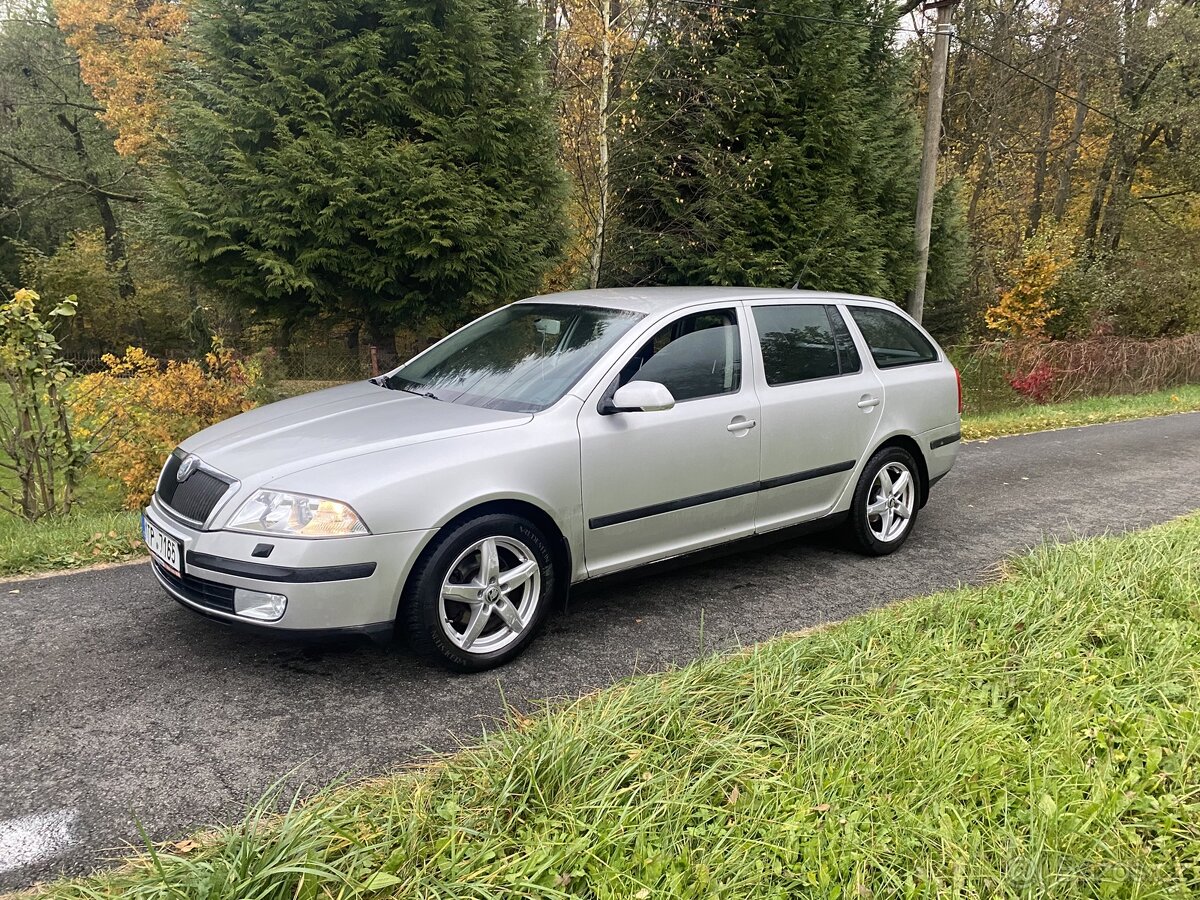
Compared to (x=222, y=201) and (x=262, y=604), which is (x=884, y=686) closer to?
(x=262, y=604)

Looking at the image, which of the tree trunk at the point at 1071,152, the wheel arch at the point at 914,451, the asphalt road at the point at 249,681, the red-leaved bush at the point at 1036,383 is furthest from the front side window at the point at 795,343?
the tree trunk at the point at 1071,152

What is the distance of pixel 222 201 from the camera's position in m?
8.77

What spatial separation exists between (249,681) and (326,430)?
3.59 feet

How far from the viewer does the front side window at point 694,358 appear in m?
4.14

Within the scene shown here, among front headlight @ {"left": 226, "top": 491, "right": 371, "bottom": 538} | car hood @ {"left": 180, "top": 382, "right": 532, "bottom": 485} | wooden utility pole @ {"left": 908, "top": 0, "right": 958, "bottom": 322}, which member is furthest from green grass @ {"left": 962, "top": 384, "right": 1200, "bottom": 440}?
front headlight @ {"left": 226, "top": 491, "right": 371, "bottom": 538}

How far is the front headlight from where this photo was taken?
3.21 meters

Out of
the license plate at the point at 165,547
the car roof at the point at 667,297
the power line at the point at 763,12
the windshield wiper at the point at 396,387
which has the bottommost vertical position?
the license plate at the point at 165,547

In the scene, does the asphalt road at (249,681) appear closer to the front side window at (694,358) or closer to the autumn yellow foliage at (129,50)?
the front side window at (694,358)

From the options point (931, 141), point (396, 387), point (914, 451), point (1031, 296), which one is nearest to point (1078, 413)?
point (931, 141)

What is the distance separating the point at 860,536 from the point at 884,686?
2.07 metres

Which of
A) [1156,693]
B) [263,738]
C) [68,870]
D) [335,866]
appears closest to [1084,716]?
[1156,693]

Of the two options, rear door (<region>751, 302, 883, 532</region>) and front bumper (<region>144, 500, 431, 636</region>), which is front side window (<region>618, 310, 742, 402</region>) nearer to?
rear door (<region>751, 302, 883, 532</region>)

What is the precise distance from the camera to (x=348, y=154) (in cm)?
880

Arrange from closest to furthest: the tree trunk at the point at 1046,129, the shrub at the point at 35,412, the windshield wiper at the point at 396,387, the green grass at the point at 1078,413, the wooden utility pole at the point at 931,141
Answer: the windshield wiper at the point at 396,387 < the shrub at the point at 35,412 < the green grass at the point at 1078,413 < the wooden utility pole at the point at 931,141 < the tree trunk at the point at 1046,129
